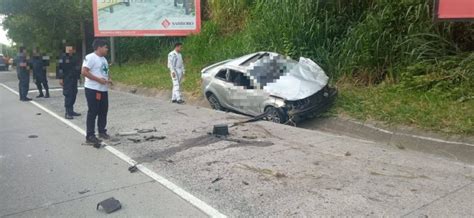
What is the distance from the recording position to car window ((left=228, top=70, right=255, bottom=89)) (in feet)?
28.6

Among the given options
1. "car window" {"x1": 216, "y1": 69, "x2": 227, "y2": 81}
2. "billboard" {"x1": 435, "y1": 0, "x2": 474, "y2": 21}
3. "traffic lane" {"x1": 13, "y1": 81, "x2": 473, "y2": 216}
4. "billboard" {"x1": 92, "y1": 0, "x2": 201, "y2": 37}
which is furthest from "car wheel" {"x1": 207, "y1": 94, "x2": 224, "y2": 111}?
"billboard" {"x1": 92, "y1": 0, "x2": 201, "y2": 37}

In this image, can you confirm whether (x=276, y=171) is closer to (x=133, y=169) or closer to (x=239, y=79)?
(x=133, y=169)

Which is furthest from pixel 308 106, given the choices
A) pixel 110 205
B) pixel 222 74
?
pixel 110 205

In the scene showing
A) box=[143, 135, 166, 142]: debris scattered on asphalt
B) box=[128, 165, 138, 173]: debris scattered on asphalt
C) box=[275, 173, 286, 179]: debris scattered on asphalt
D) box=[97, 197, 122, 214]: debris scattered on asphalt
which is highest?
box=[275, 173, 286, 179]: debris scattered on asphalt

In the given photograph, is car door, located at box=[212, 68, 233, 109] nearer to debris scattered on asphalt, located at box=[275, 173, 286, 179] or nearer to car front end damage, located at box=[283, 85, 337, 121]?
car front end damage, located at box=[283, 85, 337, 121]

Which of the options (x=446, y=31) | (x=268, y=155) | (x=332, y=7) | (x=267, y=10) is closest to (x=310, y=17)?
(x=332, y=7)

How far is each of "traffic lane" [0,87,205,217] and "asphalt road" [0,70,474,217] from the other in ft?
0.09

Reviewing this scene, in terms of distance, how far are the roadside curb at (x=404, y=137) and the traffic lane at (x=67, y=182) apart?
3839mm

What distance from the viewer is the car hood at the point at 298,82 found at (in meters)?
7.99

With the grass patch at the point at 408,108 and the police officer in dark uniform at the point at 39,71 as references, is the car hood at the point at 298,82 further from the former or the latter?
the police officer in dark uniform at the point at 39,71

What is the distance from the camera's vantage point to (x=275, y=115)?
8211 mm

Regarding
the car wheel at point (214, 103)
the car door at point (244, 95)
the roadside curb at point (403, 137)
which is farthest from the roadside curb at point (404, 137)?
the car wheel at point (214, 103)

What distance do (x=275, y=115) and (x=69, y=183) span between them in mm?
4279

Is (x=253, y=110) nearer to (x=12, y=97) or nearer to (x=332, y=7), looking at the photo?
(x=332, y=7)
